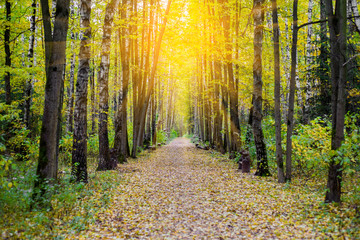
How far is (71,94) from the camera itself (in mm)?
18438

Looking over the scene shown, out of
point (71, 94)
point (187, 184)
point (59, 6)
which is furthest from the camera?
point (71, 94)

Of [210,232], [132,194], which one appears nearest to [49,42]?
[132,194]

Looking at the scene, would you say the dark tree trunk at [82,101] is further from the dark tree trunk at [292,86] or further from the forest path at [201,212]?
the dark tree trunk at [292,86]

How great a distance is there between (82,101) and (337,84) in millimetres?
7852

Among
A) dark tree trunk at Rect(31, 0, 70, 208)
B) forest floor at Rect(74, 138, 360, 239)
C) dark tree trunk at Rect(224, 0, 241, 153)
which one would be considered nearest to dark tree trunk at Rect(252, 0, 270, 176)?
forest floor at Rect(74, 138, 360, 239)

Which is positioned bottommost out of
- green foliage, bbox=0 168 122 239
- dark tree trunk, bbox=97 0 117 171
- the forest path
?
the forest path

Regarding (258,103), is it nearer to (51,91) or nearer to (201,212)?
(201,212)

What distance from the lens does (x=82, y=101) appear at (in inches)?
352

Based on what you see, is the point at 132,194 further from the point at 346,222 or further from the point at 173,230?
the point at 346,222

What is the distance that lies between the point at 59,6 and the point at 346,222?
7944 millimetres

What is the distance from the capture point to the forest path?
521cm

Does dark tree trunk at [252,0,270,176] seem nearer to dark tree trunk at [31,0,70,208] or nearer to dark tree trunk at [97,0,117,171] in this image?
dark tree trunk at [97,0,117,171]

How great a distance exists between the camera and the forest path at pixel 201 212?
5.21 metres

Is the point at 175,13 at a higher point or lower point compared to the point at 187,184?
higher
